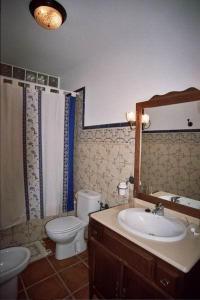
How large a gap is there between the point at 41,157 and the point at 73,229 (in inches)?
36.4

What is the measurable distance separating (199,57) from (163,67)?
0.30 metres

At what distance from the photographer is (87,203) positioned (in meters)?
Answer: 2.08

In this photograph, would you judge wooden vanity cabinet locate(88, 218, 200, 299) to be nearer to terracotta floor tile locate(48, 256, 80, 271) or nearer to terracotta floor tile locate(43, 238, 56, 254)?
terracotta floor tile locate(48, 256, 80, 271)

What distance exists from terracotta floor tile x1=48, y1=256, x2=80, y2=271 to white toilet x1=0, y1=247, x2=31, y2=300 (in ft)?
1.70

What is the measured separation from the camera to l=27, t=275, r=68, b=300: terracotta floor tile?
5.06 feet

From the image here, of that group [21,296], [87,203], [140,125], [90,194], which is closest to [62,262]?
[21,296]

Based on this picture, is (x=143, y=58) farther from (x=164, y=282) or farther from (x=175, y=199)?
(x=164, y=282)

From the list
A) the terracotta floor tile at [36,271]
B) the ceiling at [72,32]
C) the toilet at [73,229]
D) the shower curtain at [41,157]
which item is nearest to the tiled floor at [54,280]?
the terracotta floor tile at [36,271]

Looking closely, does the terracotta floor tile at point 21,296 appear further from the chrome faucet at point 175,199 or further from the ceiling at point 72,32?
the ceiling at point 72,32

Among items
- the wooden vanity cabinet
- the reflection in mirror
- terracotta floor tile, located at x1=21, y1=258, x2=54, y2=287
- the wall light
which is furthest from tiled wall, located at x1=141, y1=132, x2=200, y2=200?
terracotta floor tile, located at x1=21, y1=258, x2=54, y2=287

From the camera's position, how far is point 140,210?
152cm

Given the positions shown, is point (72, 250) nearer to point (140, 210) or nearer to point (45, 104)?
point (140, 210)

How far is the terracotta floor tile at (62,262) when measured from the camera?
1.92 metres

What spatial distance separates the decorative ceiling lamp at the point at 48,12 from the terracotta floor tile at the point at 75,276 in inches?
91.9
